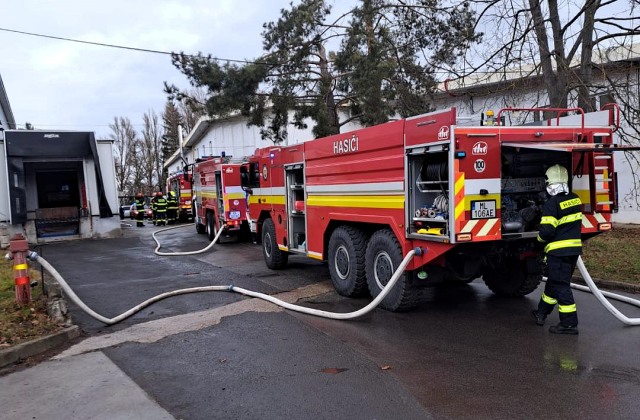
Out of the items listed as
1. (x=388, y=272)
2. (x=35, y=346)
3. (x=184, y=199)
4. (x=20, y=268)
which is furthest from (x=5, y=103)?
(x=388, y=272)

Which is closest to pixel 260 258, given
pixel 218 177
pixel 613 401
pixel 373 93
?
pixel 218 177

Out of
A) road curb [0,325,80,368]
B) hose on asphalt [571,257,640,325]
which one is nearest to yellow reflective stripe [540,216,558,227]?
hose on asphalt [571,257,640,325]

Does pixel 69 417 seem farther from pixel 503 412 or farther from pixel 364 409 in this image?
pixel 503 412

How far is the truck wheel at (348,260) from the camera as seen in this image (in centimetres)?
743

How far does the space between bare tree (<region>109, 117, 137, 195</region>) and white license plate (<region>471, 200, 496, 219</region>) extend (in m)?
62.7

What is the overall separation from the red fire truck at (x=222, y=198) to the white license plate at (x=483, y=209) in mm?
10410

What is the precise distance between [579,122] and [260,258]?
317 inches

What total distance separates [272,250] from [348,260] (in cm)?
320

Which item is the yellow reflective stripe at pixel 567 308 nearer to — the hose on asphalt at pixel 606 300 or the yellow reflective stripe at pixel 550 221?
the hose on asphalt at pixel 606 300

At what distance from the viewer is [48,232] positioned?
18328 millimetres

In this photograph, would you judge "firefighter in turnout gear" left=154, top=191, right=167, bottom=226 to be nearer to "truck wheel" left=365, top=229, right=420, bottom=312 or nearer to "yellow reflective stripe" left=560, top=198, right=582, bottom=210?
"truck wheel" left=365, top=229, right=420, bottom=312

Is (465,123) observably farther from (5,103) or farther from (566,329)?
(5,103)

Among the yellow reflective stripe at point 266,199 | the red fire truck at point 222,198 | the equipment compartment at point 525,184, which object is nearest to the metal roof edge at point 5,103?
the red fire truck at point 222,198

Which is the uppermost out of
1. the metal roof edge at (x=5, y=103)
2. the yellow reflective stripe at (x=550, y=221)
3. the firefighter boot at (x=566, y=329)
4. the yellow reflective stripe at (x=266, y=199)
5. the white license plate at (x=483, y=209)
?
the metal roof edge at (x=5, y=103)
